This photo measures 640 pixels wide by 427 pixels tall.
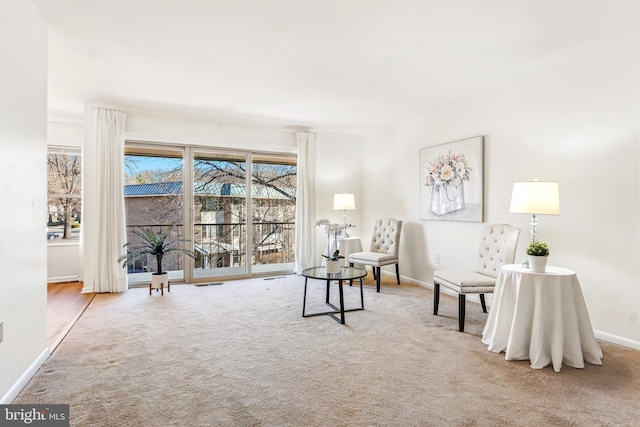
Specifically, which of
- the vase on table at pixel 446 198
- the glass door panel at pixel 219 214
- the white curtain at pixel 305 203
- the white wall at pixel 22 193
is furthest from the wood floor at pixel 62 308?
the vase on table at pixel 446 198

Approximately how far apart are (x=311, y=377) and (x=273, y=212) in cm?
385

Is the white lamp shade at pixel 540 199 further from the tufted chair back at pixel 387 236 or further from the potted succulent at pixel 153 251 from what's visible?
the potted succulent at pixel 153 251

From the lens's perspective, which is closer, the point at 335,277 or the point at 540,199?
the point at 540,199

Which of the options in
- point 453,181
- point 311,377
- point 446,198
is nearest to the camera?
point 311,377

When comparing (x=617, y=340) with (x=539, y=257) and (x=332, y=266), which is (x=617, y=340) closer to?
(x=539, y=257)

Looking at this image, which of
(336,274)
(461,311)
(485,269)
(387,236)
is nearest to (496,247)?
(485,269)

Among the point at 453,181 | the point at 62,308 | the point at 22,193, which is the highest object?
the point at 453,181

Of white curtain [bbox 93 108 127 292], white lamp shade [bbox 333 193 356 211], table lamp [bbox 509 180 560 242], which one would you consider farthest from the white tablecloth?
white curtain [bbox 93 108 127 292]

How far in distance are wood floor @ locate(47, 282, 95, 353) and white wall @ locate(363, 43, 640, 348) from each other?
4289 mm

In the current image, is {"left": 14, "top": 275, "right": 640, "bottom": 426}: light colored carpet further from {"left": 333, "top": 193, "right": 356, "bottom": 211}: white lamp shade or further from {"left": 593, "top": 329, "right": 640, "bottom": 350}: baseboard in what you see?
{"left": 333, "top": 193, "right": 356, "bottom": 211}: white lamp shade

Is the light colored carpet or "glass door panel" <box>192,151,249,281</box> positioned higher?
"glass door panel" <box>192,151,249,281</box>

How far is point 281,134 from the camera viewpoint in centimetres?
575

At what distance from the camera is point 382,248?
5.25 meters

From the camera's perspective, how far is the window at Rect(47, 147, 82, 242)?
5.41m
